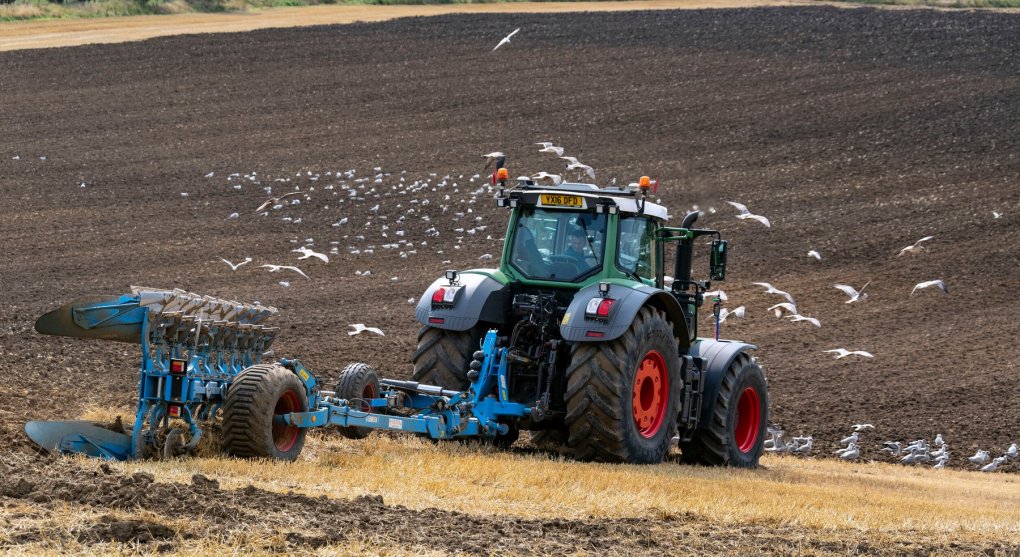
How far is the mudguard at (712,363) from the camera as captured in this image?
476 inches

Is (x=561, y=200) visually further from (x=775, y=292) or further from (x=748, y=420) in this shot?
(x=775, y=292)

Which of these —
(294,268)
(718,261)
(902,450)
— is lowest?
(902,450)

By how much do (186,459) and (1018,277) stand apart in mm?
16364

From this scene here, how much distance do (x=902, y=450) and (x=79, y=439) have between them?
30.1 ft

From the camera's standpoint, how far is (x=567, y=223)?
11.7m

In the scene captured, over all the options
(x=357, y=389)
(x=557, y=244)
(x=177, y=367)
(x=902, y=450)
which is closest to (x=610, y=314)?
(x=557, y=244)

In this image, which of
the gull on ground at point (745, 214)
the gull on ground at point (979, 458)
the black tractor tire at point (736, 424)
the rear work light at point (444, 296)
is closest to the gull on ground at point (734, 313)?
the gull on ground at point (745, 214)

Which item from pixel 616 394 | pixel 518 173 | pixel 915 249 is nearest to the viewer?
pixel 616 394

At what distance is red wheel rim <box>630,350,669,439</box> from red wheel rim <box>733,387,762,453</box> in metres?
1.54

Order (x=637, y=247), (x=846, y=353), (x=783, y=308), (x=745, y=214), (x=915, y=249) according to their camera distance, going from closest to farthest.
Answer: (x=637, y=247), (x=846, y=353), (x=783, y=308), (x=915, y=249), (x=745, y=214)

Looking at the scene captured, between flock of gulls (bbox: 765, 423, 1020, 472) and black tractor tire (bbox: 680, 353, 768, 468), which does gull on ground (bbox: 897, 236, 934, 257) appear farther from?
black tractor tire (bbox: 680, 353, 768, 468)

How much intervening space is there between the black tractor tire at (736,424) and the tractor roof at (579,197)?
5.59ft

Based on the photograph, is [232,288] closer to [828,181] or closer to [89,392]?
[89,392]

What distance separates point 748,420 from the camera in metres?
12.9
